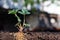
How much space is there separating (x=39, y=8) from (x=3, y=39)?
4.50 feet

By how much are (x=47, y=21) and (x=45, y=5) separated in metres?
0.30

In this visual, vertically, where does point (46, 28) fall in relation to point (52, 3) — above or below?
below

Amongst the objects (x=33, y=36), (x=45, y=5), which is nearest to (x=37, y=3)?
(x=45, y=5)

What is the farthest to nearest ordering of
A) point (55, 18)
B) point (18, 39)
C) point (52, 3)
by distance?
point (55, 18) → point (52, 3) → point (18, 39)

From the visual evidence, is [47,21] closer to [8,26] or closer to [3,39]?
[8,26]

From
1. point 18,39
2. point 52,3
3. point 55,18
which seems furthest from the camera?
point 55,18

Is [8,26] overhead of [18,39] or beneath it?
beneath

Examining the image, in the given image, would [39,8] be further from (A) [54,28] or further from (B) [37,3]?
(A) [54,28]

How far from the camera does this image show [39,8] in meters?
2.24

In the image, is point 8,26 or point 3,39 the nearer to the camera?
point 3,39

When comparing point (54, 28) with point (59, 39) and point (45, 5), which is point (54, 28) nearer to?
point (45, 5)

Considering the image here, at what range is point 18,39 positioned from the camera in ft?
2.85

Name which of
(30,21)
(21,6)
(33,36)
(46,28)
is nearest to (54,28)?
(46,28)

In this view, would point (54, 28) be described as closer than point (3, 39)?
No
